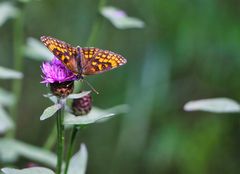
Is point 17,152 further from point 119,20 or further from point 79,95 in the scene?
point 79,95

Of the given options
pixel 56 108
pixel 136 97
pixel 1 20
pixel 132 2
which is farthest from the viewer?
pixel 132 2

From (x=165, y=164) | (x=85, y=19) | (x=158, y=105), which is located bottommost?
(x=165, y=164)

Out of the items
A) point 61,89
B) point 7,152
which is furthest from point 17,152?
point 61,89

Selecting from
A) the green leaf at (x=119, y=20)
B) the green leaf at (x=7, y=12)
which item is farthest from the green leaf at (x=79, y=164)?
the green leaf at (x=7, y=12)

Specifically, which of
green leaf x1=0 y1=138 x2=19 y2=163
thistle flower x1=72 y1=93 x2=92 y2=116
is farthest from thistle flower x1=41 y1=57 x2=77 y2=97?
green leaf x1=0 y1=138 x2=19 y2=163

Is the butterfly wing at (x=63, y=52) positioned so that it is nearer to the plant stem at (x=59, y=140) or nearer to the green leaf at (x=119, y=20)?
the plant stem at (x=59, y=140)

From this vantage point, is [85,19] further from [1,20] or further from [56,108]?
[56,108]

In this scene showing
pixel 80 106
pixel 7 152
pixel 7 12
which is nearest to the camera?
pixel 80 106

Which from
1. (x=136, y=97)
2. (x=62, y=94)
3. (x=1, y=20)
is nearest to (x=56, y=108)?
(x=62, y=94)
